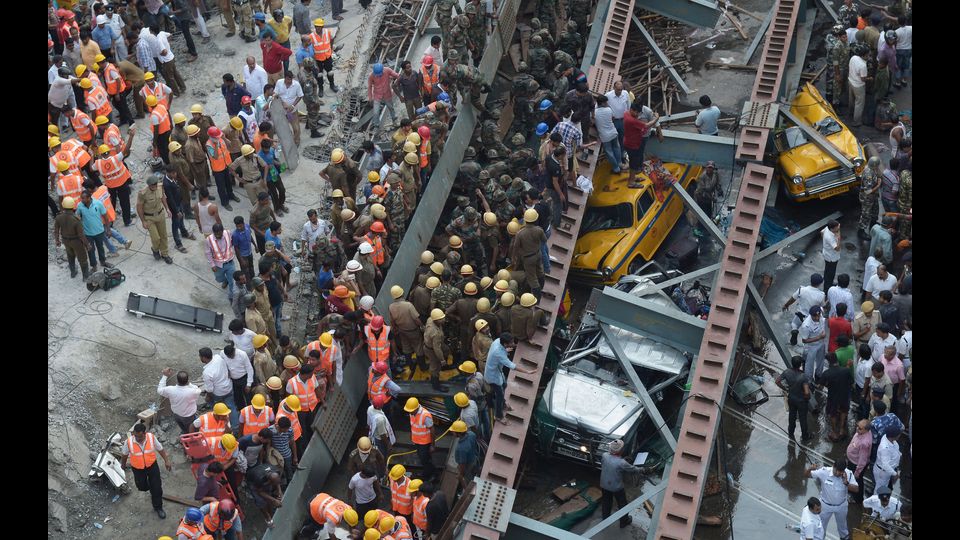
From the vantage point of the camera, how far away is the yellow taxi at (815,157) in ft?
83.4

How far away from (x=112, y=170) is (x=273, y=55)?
14.2ft

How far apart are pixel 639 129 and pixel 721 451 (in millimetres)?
5756

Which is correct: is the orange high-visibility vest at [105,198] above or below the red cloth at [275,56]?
below

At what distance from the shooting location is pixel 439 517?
61.5 ft

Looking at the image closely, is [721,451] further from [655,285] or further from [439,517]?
[439,517]

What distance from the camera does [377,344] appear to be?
67.4 ft

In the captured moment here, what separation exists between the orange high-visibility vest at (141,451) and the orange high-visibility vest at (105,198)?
5099 millimetres

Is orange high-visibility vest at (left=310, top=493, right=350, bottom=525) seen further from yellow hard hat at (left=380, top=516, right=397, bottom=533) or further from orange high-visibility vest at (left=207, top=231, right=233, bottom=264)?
orange high-visibility vest at (left=207, top=231, right=233, bottom=264)

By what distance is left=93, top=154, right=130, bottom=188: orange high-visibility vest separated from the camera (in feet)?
74.3

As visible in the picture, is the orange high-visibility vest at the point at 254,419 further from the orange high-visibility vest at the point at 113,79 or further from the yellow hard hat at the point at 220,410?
the orange high-visibility vest at the point at 113,79

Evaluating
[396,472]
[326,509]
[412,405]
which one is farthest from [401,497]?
[412,405]

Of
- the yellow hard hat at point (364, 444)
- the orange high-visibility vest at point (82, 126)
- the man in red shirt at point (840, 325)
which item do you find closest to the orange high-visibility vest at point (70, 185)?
the orange high-visibility vest at point (82, 126)
